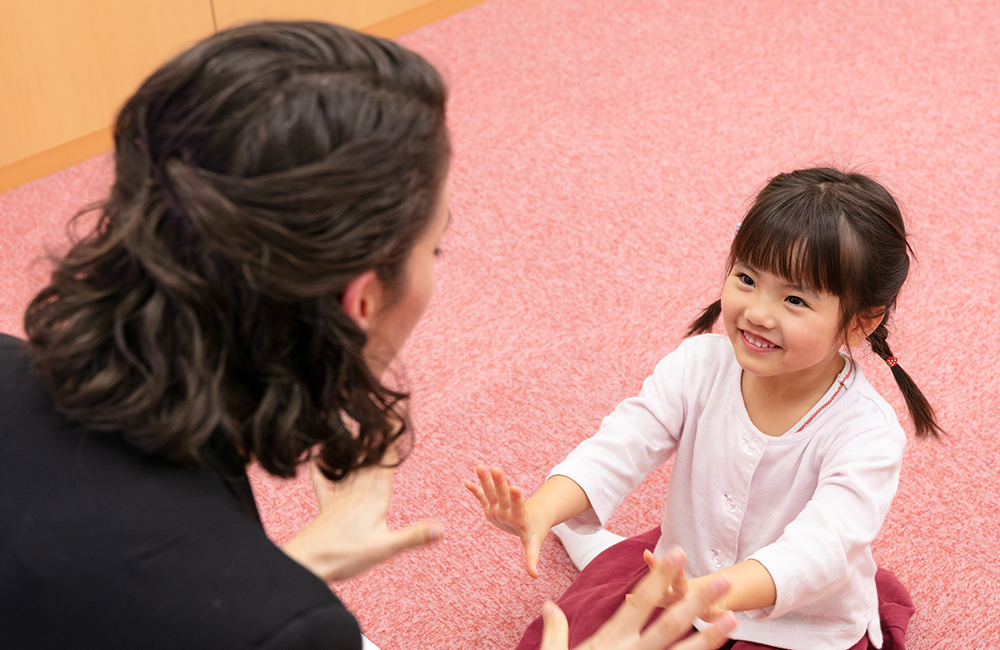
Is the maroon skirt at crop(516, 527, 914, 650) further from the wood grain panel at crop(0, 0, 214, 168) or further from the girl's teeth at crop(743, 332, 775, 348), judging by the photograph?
the wood grain panel at crop(0, 0, 214, 168)

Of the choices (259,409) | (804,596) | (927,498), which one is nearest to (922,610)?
(927,498)

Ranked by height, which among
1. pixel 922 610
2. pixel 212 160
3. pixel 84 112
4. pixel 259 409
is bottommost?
pixel 922 610

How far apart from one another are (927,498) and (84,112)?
6.37ft

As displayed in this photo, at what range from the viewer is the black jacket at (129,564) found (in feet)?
2.27

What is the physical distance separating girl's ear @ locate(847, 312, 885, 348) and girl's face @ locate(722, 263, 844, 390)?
0.6 inches

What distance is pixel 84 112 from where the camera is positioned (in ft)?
7.77

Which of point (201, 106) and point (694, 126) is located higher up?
point (201, 106)

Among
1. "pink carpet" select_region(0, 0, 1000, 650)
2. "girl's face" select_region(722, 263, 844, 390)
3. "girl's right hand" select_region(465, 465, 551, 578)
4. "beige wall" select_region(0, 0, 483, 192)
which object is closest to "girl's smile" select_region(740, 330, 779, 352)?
"girl's face" select_region(722, 263, 844, 390)

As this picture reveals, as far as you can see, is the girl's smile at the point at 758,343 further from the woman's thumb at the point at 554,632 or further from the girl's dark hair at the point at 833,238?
the woman's thumb at the point at 554,632

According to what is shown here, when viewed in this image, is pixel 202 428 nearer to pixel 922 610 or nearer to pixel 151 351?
pixel 151 351

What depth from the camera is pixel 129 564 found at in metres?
0.69

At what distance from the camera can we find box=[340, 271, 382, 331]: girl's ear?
739 millimetres

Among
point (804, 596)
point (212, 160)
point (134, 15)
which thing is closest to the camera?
point (212, 160)

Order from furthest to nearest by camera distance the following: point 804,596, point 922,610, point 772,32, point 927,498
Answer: point 772,32 → point 927,498 → point 922,610 → point 804,596
